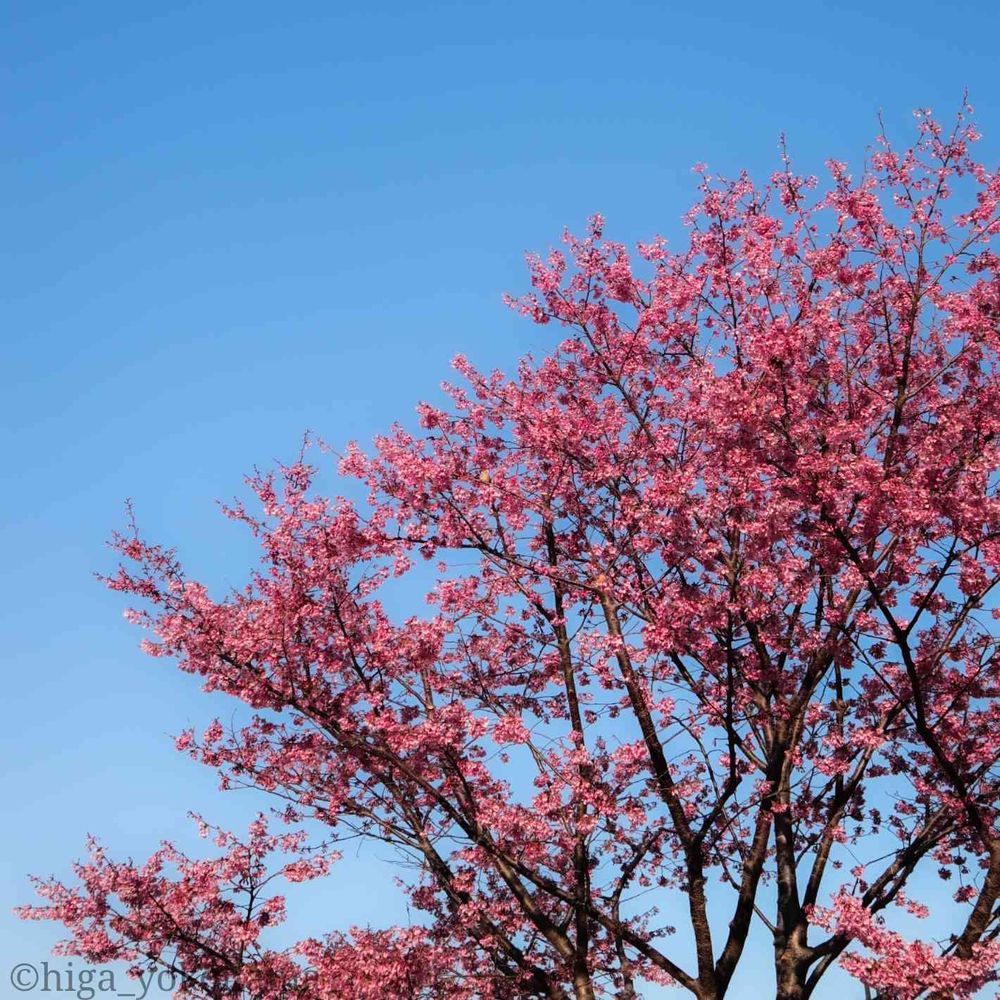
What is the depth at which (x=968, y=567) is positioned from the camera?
13891 millimetres

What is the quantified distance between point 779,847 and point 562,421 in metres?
7.19

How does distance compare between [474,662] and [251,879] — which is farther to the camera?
[474,662]

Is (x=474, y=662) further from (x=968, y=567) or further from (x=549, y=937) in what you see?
(x=968, y=567)

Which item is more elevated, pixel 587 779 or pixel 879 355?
pixel 879 355

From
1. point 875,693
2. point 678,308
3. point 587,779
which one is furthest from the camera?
point 678,308

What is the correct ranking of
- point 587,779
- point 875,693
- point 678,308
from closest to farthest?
point 587,779 → point 875,693 → point 678,308

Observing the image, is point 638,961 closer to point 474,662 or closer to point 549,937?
point 549,937

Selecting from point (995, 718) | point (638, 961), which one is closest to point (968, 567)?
point (995, 718)

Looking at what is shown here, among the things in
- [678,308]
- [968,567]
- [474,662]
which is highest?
[678,308]

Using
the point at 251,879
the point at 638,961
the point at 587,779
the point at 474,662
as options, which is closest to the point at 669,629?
the point at 587,779

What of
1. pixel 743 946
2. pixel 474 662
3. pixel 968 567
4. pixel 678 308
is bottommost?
pixel 743 946

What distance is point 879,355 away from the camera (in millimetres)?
16750

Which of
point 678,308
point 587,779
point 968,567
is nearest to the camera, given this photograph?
point 968,567

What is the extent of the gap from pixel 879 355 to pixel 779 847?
25.3 ft
